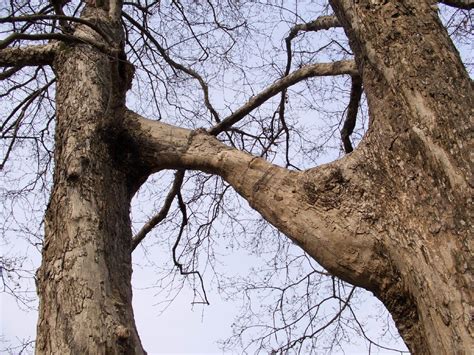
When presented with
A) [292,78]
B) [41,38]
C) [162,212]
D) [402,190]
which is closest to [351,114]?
[292,78]

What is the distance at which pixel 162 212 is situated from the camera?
183 inches

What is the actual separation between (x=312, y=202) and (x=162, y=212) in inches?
100

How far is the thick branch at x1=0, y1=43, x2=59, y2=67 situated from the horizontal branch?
3.94ft

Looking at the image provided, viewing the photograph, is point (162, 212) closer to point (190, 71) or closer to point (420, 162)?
point (190, 71)

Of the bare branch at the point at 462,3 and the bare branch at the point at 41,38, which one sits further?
the bare branch at the point at 462,3

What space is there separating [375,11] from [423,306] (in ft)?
4.02

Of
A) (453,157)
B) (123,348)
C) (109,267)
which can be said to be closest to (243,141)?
(109,267)

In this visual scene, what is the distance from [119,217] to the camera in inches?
117

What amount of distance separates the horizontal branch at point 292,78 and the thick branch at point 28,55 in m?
1.20

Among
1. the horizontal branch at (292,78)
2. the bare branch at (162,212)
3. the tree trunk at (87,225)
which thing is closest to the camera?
the tree trunk at (87,225)

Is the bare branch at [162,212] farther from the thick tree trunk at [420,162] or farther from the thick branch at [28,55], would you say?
the thick tree trunk at [420,162]

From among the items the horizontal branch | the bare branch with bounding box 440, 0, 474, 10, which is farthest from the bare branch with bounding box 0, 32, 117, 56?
the bare branch with bounding box 440, 0, 474, 10

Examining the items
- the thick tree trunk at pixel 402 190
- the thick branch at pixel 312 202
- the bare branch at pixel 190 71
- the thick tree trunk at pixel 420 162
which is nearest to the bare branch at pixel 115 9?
the bare branch at pixel 190 71

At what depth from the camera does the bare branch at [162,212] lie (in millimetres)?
4570
